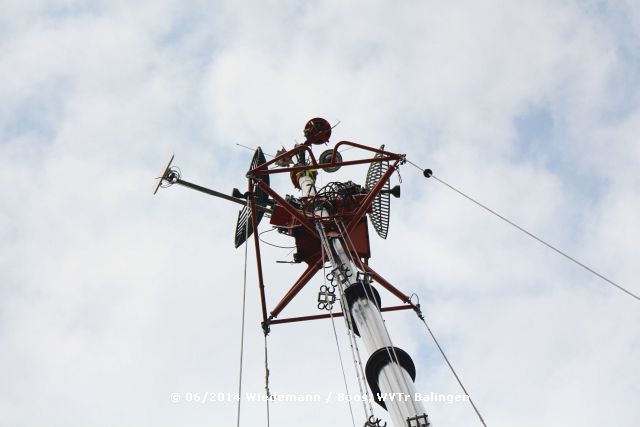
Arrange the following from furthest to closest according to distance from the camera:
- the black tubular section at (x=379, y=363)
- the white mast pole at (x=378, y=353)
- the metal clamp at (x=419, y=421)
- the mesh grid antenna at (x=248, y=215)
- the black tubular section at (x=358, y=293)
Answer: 1. the mesh grid antenna at (x=248, y=215)
2. the black tubular section at (x=358, y=293)
3. the black tubular section at (x=379, y=363)
4. the white mast pole at (x=378, y=353)
5. the metal clamp at (x=419, y=421)

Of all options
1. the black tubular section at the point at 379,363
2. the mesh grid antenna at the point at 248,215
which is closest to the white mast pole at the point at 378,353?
the black tubular section at the point at 379,363

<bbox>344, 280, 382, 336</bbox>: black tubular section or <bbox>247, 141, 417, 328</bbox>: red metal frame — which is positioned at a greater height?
<bbox>247, 141, 417, 328</bbox>: red metal frame

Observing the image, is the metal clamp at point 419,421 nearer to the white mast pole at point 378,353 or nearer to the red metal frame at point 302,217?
the white mast pole at point 378,353

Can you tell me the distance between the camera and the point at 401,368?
26.6 feet

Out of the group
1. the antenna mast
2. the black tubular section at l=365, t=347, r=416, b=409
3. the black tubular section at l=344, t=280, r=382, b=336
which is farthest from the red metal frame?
the black tubular section at l=365, t=347, r=416, b=409

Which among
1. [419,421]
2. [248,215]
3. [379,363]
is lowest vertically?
[419,421]

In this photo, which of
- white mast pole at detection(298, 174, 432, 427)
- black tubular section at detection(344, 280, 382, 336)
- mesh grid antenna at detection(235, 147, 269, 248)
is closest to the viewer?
white mast pole at detection(298, 174, 432, 427)

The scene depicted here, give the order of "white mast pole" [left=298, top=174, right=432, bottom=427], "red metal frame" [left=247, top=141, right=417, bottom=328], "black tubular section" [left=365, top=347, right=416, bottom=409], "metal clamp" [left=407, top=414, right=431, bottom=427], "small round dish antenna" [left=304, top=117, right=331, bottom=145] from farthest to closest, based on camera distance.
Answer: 1. "small round dish antenna" [left=304, top=117, right=331, bottom=145]
2. "red metal frame" [left=247, top=141, right=417, bottom=328]
3. "black tubular section" [left=365, top=347, right=416, bottom=409]
4. "white mast pole" [left=298, top=174, right=432, bottom=427]
5. "metal clamp" [left=407, top=414, right=431, bottom=427]

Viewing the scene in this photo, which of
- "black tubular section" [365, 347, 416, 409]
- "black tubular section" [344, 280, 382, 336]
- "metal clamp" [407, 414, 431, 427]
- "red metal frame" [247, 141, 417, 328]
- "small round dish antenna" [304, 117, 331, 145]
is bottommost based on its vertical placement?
"metal clamp" [407, 414, 431, 427]

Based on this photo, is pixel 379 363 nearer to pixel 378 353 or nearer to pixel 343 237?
pixel 378 353

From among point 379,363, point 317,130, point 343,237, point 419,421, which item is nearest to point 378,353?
point 379,363

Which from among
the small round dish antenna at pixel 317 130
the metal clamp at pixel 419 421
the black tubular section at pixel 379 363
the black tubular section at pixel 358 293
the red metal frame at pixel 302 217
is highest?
the small round dish antenna at pixel 317 130

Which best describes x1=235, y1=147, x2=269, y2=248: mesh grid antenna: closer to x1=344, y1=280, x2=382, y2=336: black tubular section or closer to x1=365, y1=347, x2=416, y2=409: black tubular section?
x1=344, y1=280, x2=382, y2=336: black tubular section

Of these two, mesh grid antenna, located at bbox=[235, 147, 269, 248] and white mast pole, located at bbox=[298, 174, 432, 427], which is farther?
mesh grid antenna, located at bbox=[235, 147, 269, 248]
